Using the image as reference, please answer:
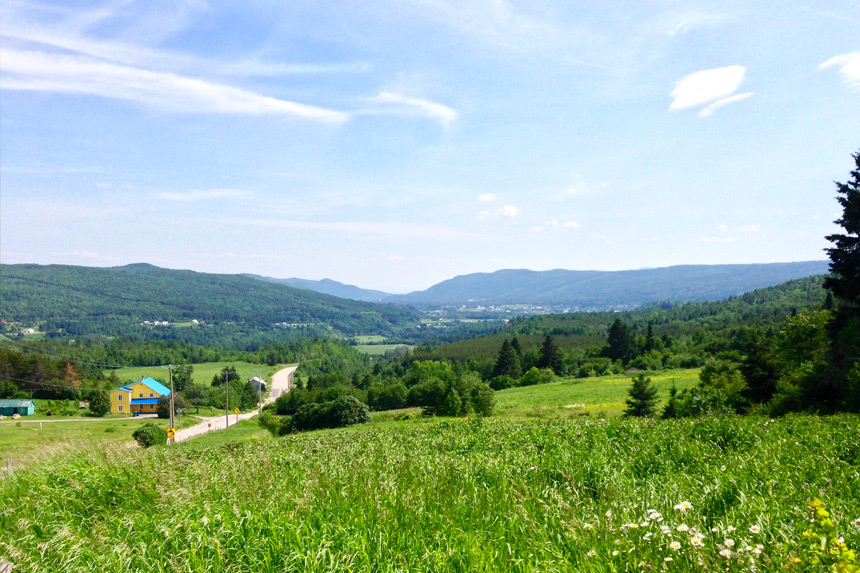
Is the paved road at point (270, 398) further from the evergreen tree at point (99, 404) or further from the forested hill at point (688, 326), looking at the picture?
the forested hill at point (688, 326)

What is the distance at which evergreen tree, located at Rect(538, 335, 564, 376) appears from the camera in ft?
300

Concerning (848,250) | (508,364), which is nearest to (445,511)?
(848,250)

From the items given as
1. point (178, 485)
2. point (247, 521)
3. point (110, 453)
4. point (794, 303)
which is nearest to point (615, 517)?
point (247, 521)

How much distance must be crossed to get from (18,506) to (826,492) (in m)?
9.34

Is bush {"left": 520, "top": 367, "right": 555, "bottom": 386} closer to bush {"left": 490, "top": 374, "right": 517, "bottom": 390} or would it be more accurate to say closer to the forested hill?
bush {"left": 490, "top": 374, "right": 517, "bottom": 390}

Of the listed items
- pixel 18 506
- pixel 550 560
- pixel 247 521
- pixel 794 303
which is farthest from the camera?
pixel 794 303

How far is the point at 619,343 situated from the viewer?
301 feet

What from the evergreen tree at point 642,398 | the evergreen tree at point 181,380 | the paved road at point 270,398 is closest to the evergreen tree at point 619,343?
the paved road at point 270,398

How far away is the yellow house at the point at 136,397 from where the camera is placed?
89625 millimetres

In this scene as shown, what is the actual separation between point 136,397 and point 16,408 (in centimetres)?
1861

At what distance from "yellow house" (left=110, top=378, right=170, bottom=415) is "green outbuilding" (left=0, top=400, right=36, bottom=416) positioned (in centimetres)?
1161

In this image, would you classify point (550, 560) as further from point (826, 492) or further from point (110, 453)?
point (110, 453)

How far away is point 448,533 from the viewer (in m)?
4.46

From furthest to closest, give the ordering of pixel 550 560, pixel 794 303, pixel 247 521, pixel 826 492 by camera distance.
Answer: pixel 794 303, pixel 826 492, pixel 247 521, pixel 550 560
